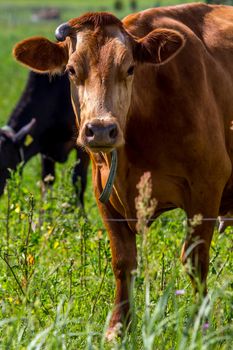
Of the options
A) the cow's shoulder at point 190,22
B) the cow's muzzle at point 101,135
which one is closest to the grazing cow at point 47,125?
the cow's shoulder at point 190,22

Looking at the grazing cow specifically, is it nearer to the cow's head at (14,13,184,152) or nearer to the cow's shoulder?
the cow's shoulder

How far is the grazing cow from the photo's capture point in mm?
12250

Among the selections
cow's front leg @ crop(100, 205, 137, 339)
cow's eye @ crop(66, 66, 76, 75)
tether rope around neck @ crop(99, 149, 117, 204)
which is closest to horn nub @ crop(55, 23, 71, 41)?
cow's eye @ crop(66, 66, 76, 75)

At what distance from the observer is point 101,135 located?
19.1ft

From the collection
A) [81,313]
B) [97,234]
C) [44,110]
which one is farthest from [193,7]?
[44,110]

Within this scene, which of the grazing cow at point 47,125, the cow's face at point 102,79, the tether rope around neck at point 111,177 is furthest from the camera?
the grazing cow at point 47,125

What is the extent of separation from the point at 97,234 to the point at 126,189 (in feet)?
4.04

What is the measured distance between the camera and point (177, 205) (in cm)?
684

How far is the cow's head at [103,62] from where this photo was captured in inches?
233

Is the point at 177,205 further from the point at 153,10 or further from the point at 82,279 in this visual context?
the point at 153,10

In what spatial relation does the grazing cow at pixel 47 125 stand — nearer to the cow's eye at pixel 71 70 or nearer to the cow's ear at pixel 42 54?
the cow's ear at pixel 42 54

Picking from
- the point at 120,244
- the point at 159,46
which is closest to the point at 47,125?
the point at 120,244

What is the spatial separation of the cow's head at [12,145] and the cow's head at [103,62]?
5.23m

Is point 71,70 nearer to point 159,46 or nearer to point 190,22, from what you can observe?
point 159,46
